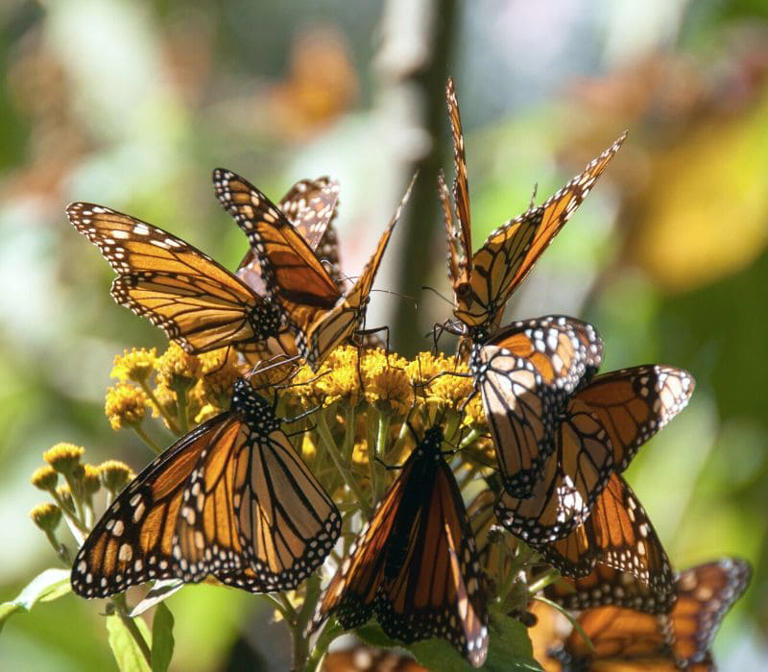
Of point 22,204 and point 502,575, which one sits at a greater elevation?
point 22,204

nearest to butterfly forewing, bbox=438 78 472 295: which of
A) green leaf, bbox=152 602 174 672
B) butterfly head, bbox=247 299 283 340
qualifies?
butterfly head, bbox=247 299 283 340

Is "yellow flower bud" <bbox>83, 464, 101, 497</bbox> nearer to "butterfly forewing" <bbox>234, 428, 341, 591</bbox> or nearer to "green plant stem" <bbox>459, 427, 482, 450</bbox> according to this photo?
"butterfly forewing" <bbox>234, 428, 341, 591</bbox>

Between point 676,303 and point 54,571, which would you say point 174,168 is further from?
point 54,571

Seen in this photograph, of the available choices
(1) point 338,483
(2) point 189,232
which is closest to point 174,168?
(2) point 189,232

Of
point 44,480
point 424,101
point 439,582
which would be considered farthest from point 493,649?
point 424,101

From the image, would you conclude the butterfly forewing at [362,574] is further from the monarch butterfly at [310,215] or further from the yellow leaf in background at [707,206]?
the yellow leaf in background at [707,206]

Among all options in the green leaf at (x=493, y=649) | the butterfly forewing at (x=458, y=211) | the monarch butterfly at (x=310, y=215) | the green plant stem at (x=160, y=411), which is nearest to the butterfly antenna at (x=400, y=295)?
the monarch butterfly at (x=310, y=215)
